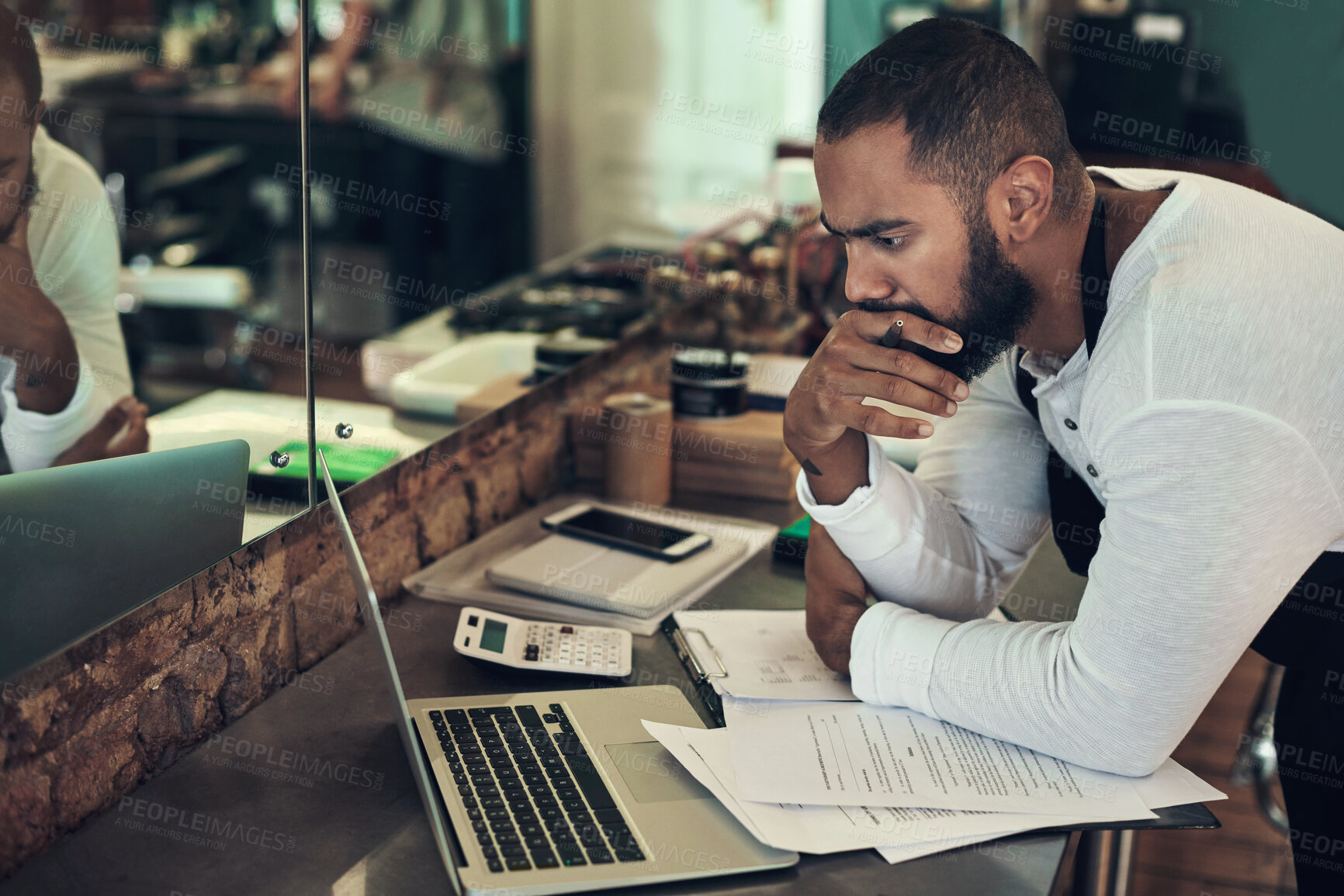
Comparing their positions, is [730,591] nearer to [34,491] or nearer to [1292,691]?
[1292,691]

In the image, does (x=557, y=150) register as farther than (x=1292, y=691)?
Yes

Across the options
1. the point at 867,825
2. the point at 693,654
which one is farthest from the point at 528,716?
the point at 867,825

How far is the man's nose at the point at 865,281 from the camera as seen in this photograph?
1095 mm

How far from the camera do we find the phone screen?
4.95 feet

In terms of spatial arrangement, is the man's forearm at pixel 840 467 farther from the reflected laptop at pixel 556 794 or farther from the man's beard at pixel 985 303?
the reflected laptop at pixel 556 794

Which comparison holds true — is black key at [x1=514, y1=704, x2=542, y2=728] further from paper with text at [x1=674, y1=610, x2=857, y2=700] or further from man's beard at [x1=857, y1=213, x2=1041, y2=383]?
man's beard at [x1=857, y1=213, x2=1041, y2=383]

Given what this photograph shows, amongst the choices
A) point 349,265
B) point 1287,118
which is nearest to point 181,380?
point 349,265

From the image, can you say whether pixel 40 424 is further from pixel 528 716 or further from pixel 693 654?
pixel 693 654

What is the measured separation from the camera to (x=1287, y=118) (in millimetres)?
3436

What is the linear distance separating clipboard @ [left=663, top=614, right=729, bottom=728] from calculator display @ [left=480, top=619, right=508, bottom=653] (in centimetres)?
19

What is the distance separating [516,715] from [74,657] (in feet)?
1.25

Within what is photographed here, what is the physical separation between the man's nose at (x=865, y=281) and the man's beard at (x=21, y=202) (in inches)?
29.7

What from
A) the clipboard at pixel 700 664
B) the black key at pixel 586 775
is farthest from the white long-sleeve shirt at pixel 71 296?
the clipboard at pixel 700 664

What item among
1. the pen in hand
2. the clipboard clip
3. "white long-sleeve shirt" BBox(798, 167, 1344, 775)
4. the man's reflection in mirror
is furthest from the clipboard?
the man's reflection in mirror
